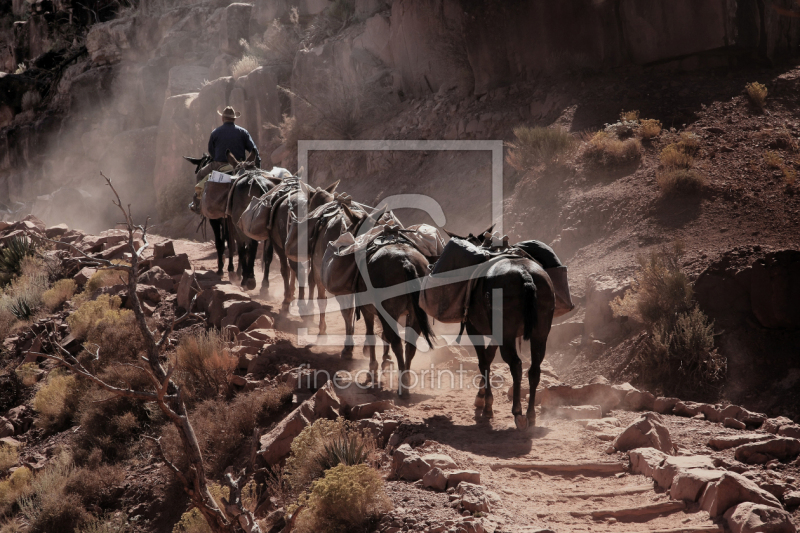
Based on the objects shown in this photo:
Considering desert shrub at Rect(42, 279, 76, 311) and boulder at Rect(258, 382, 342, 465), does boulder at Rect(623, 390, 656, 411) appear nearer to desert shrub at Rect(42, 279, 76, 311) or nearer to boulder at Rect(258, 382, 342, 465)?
boulder at Rect(258, 382, 342, 465)

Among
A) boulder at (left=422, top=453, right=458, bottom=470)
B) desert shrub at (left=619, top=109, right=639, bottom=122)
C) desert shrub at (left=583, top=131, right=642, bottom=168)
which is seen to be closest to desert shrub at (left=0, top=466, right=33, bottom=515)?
boulder at (left=422, top=453, right=458, bottom=470)

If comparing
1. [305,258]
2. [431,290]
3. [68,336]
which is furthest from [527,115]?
[68,336]

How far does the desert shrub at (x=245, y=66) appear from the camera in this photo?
2464 centimetres

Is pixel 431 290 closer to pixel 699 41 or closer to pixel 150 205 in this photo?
pixel 699 41

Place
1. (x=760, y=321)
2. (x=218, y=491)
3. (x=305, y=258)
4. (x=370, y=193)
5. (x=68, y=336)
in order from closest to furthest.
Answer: (x=218, y=491), (x=760, y=321), (x=305, y=258), (x=68, y=336), (x=370, y=193)

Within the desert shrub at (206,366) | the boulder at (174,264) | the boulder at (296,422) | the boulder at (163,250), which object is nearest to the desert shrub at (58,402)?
the desert shrub at (206,366)

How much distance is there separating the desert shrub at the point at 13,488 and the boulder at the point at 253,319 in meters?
3.45

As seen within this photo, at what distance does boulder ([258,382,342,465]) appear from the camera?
21.8 feet

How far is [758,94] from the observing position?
1248cm

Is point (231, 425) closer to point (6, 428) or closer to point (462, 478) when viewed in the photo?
point (462, 478)

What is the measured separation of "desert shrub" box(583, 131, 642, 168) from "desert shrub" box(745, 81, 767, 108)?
2.66 meters

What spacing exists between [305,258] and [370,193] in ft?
27.1

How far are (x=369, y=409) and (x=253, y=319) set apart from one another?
3841 mm

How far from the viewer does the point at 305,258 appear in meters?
9.33
